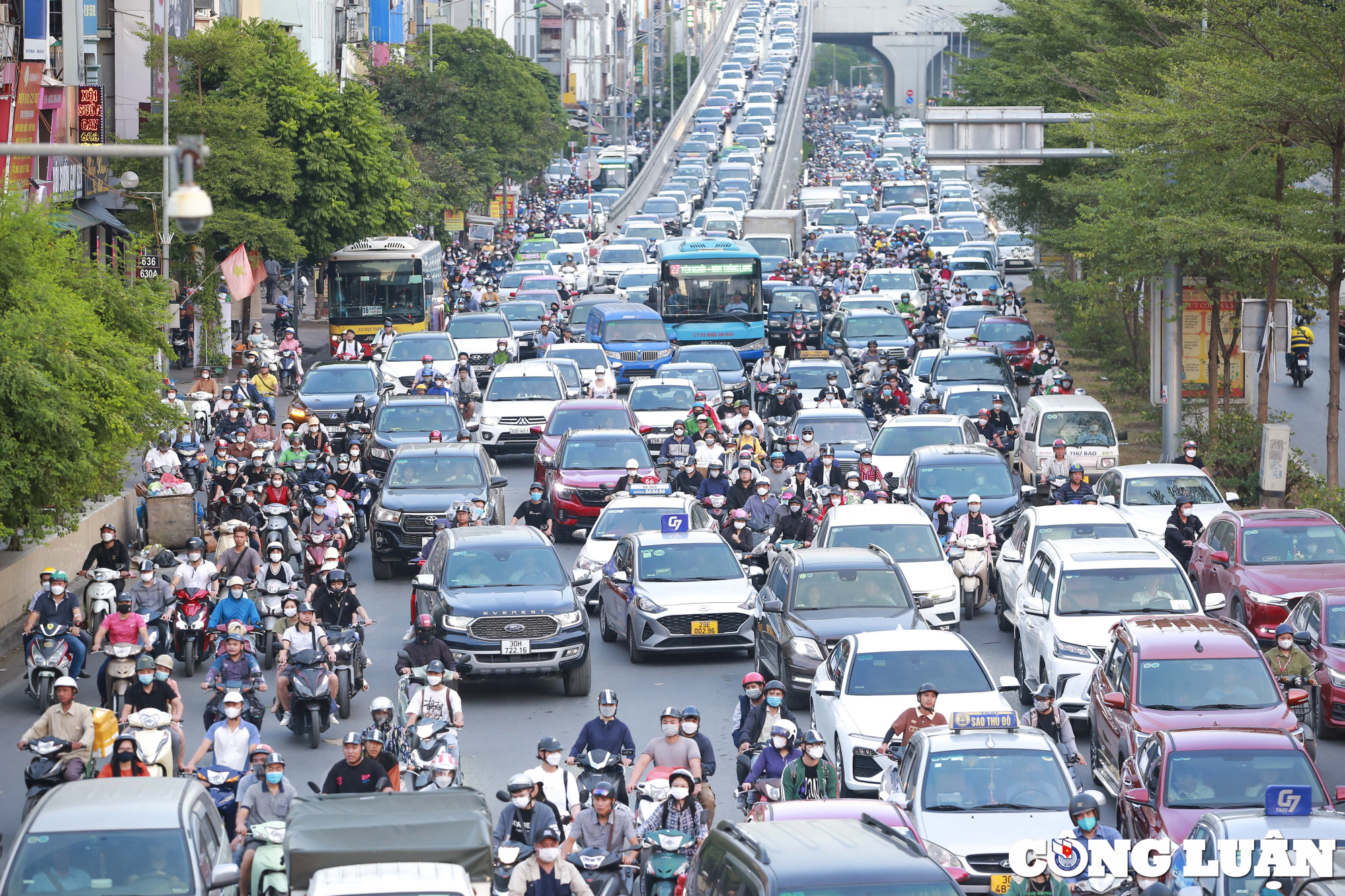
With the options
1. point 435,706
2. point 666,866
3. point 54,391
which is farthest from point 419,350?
point 666,866

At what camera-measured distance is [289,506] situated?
2641 centimetres

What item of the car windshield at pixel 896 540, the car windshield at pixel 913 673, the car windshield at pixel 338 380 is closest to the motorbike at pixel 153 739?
the car windshield at pixel 913 673

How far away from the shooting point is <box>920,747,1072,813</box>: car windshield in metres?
14.1

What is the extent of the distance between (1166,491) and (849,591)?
751 cm

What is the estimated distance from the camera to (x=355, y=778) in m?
14.3

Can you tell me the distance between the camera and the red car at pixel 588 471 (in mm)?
28391

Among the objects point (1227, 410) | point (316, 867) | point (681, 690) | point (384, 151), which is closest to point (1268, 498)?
point (1227, 410)

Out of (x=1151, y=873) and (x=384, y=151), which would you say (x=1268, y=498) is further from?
(x=384, y=151)

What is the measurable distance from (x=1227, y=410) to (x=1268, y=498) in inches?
228

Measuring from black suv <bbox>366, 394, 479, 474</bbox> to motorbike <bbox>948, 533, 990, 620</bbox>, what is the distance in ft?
32.3

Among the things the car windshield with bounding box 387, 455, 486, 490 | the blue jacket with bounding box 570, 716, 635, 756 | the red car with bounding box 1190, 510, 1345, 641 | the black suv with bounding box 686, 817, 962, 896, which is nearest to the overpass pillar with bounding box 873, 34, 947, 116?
the car windshield with bounding box 387, 455, 486, 490

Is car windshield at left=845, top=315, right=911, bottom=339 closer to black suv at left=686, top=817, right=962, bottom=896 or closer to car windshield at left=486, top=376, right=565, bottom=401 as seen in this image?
car windshield at left=486, top=376, right=565, bottom=401

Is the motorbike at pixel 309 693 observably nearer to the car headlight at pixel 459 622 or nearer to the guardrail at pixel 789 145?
the car headlight at pixel 459 622

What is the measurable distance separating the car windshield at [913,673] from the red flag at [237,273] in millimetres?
30123
